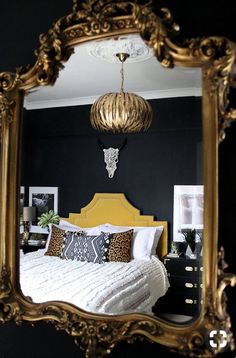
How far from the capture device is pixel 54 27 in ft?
4.53

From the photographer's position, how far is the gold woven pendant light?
132cm

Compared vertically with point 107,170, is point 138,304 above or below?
below

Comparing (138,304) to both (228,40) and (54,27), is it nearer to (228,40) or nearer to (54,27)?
(228,40)

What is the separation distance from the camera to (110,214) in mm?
1374

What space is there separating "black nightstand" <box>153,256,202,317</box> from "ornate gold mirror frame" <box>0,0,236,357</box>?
0.03 meters

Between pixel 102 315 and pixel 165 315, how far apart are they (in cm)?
22

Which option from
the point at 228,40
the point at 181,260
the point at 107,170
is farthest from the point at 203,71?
the point at 181,260

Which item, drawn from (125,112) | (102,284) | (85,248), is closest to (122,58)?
(125,112)

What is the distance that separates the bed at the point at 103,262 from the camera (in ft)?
4.25

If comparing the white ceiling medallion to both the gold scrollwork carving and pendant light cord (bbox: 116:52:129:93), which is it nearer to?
pendant light cord (bbox: 116:52:129:93)

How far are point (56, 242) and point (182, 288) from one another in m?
0.50

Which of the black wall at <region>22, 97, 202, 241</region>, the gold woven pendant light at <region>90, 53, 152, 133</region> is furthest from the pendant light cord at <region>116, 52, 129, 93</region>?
the black wall at <region>22, 97, 202, 241</region>

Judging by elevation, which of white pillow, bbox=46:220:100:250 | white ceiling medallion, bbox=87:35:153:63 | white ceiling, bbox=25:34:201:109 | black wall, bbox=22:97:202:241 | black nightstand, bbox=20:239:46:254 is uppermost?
white ceiling medallion, bbox=87:35:153:63

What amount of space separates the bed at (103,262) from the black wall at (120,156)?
52 millimetres
